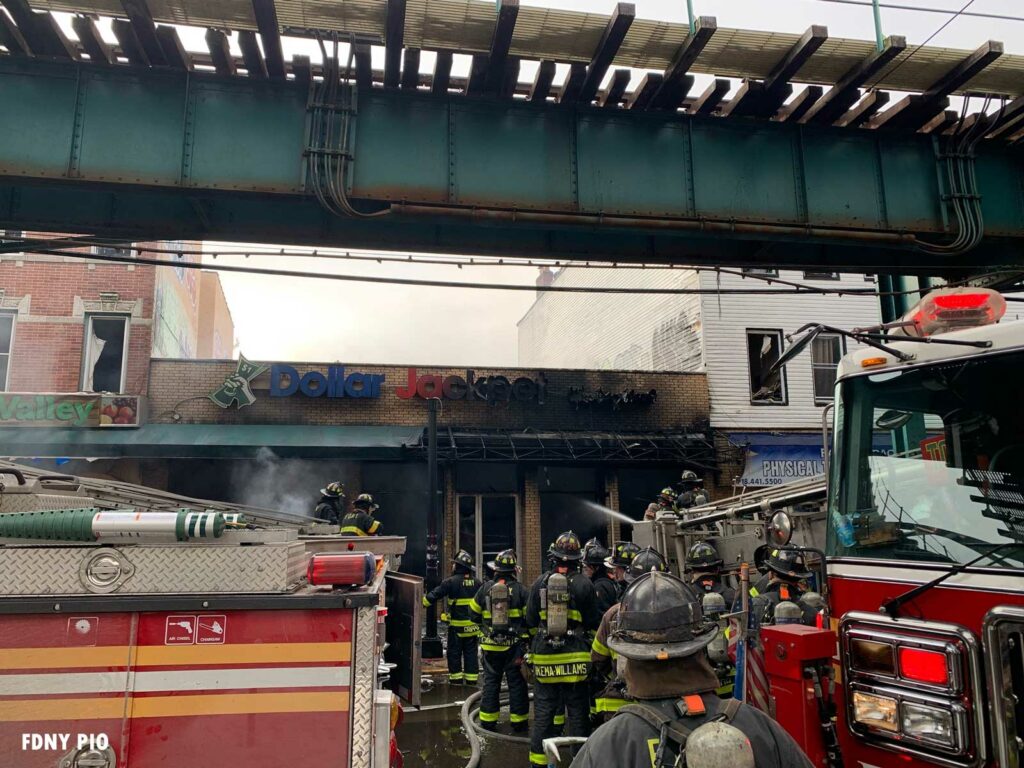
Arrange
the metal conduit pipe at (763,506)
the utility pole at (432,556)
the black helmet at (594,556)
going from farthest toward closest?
the utility pole at (432,556) → the black helmet at (594,556) → the metal conduit pipe at (763,506)

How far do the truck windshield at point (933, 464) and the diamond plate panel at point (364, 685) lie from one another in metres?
2.27

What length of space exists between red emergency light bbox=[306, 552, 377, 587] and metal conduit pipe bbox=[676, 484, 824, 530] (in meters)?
5.18

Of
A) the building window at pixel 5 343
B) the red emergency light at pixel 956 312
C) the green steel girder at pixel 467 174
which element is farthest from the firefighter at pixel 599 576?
the building window at pixel 5 343

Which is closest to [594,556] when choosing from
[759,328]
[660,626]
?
[660,626]

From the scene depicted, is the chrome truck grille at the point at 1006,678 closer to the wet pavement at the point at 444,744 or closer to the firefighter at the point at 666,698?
the firefighter at the point at 666,698

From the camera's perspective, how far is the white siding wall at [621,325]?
66.7 ft

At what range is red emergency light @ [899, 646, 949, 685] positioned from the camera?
9.71 feet

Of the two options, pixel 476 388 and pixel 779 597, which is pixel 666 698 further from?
pixel 476 388

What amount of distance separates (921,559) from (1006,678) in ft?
1.85

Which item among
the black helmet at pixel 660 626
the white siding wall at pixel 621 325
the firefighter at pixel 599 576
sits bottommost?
the firefighter at pixel 599 576

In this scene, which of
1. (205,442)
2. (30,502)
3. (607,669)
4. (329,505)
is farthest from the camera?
(205,442)

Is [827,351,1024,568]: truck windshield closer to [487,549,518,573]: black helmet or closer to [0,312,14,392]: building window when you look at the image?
[487,549,518,573]: black helmet

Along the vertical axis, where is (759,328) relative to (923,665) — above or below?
above

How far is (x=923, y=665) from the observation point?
304cm
